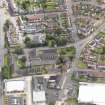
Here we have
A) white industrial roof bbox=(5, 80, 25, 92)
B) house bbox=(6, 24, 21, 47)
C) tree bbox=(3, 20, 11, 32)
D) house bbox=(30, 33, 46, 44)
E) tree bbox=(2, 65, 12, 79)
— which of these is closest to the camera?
white industrial roof bbox=(5, 80, 25, 92)

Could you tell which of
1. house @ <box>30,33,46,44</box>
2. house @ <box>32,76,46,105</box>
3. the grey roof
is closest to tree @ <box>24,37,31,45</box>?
house @ <box>30,33,46,44</box>

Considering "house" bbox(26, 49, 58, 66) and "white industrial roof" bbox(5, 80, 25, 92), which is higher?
"house" bbox(26, 49, 58, 66)

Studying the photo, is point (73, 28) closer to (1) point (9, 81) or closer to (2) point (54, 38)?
Result: (2) point (54, 38)

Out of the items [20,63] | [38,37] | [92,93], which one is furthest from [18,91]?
[92,93]

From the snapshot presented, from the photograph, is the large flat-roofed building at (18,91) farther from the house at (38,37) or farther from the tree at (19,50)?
the house at (38,37)

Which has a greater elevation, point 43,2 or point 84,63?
point 43,2

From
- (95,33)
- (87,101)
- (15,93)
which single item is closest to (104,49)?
(95,33)

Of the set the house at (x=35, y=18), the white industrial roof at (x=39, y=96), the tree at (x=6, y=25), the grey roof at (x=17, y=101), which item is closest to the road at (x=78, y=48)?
the white industrial roof at (x=39, y=96)

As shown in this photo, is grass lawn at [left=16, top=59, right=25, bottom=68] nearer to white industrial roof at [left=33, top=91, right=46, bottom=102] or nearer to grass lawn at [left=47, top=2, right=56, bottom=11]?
white industrial roof at [left=33, top=91, right=46, bottom=102]

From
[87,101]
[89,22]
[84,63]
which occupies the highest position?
[89,22]
